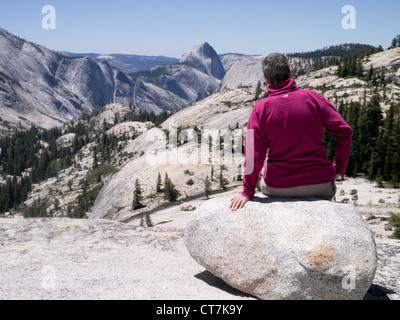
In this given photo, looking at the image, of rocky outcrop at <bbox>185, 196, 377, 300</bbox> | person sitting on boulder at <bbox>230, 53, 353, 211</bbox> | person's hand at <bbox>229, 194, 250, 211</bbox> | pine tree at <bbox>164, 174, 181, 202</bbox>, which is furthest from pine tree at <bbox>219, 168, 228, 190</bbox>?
person sitting on boulder at <bbox>230, 53, 353, 211</bbox>

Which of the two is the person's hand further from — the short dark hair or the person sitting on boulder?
the short dark hair

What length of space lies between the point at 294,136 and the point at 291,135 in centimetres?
8

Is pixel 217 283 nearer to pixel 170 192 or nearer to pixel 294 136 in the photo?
pixel 294 136

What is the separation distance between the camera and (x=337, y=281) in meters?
7.78

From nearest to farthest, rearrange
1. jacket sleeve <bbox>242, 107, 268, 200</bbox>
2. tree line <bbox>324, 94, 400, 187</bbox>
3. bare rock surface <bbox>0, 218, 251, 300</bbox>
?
jacket sleeve <bbox>242, 107, 268, 200</bbox> < bare rock surface <bbox>0, 218, 251, 300</bbox> < tree line <bbox>324, 94, 400, 187</bbox>

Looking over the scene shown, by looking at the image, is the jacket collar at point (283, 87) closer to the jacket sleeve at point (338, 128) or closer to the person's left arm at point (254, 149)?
the person's left arm at point (254, 149)

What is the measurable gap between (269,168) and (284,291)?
121 inches

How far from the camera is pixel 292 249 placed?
7922 mm

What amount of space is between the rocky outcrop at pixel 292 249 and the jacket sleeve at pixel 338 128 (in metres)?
1.34

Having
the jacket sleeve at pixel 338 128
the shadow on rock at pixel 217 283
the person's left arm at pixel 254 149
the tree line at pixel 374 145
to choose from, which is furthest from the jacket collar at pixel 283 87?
the tree line at pixel 374 145

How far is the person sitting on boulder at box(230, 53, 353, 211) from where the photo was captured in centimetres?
792

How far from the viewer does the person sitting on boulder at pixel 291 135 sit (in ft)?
26.0
